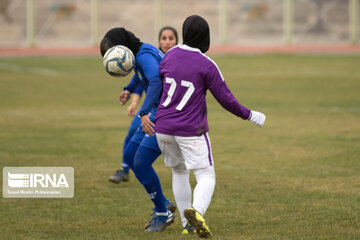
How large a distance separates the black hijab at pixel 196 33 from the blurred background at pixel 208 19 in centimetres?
3753

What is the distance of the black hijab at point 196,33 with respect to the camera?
20.1 feet

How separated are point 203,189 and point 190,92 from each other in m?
0.89

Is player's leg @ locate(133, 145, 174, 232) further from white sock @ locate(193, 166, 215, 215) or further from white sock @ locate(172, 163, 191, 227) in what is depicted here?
white sock @ locate(193, 166, 215, 215)

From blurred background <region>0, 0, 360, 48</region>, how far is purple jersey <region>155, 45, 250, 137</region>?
37.6 m

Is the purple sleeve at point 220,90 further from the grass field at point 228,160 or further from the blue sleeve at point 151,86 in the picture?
the grass field at point 228,160

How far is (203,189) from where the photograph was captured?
6.08m

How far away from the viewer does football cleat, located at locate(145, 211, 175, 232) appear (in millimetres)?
6824

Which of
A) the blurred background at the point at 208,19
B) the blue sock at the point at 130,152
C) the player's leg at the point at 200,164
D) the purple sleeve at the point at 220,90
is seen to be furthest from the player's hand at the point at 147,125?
the blurred background at the point at 208,19

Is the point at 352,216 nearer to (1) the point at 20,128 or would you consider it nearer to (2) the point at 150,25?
(1) the point at 20,128

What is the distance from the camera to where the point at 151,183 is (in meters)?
6.88

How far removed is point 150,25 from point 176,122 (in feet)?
126

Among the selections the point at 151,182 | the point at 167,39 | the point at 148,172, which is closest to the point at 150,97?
the point at 148,172

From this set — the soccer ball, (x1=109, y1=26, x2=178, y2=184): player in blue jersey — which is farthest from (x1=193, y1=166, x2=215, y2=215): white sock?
(x1=109, y1=26, x2=178, y2=184): player in blue jersey

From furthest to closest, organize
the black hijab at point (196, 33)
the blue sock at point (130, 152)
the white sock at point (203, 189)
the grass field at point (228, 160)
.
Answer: the blue sock at point (130, 152)
the grass field at point (228, 160)
the black hijab at point (196, 33)
the white sock at point (203, 189)
